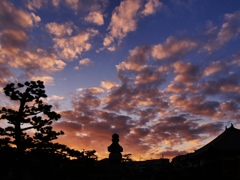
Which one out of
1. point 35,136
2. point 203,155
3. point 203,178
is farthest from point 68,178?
point 203,155

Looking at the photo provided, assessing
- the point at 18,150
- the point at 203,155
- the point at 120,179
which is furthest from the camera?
the point at 203,155

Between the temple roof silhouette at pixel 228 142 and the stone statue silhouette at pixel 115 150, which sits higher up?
the temple roof silhouette at pixel 228 142

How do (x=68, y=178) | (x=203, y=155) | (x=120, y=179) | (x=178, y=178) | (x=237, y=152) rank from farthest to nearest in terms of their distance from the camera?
(x=203, y=155), (x=237, y=152), (x=178, y=178), (x=68, y=178), (x=120, y=179)

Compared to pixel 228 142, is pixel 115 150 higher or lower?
lower

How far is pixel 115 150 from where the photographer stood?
59.6ft

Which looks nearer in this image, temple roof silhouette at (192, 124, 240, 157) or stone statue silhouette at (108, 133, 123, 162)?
stone statue silhouette at (108, 133, 123, 162)

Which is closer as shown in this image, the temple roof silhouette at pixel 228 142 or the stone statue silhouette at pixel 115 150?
the stone statue silhouette at pixel 115 150

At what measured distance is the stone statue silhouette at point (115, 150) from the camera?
17.7 metres

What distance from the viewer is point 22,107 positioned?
20938mm

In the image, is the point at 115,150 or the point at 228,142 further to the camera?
the point at 228,142

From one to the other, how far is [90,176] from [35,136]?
23.9 ft

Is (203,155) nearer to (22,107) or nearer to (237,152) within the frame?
(237,152)

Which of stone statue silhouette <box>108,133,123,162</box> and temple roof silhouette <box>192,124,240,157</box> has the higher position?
temple roof silhouette <box>192,124,240,157</box>

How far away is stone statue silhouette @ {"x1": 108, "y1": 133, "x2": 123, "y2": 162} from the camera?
58.1 ft
